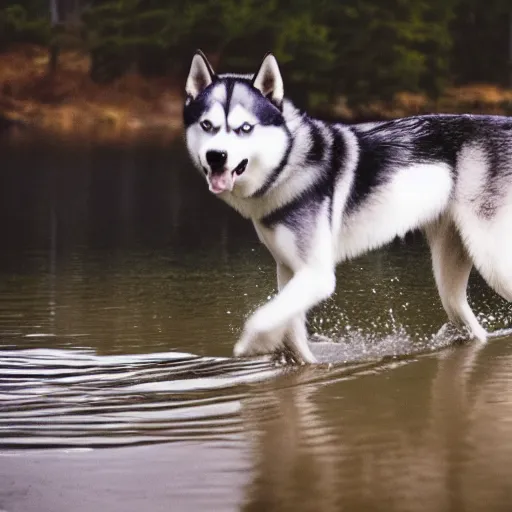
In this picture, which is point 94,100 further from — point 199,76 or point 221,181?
point 221,181

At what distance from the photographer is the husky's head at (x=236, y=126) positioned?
6.00 metres

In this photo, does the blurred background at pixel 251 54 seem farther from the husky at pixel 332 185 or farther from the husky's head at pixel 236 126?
the husky's head at pixel 236 126

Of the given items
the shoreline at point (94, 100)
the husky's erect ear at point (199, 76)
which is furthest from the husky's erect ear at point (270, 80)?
the shoreline at point (94, 100)

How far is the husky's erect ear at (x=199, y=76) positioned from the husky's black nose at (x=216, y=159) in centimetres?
48

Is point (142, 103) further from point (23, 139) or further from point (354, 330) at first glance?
point (354, 330)

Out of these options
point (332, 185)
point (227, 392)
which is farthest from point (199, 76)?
point (227, 392)

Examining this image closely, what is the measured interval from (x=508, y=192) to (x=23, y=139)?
20009 mm

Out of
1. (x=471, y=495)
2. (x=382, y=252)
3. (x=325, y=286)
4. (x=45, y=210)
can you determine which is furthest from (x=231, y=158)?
(x=45, y=210)

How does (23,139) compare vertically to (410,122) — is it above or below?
below

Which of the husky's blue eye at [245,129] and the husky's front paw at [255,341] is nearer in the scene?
the husky's blue eye at [245,129]

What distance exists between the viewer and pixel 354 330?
7.53 meters

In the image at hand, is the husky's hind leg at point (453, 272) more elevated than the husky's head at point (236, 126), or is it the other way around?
the husky's head at point (236, 126)

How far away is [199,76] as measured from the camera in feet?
20.6

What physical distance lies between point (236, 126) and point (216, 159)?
0.20 metres
